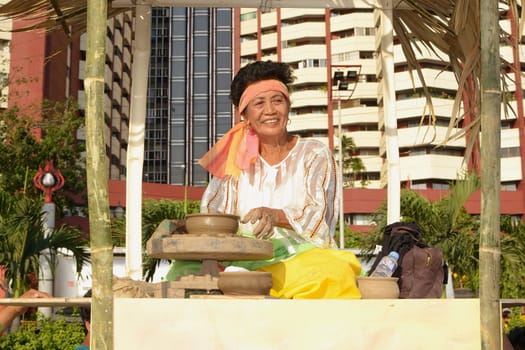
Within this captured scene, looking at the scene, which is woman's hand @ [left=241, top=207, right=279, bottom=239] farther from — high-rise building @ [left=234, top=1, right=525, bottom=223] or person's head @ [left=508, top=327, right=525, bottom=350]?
high-rise building @ [left=234, top=1, right=525, bottom=223]

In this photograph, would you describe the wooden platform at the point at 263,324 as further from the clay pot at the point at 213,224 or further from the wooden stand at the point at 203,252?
the clay pot at the point at 213,224

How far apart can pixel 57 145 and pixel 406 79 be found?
36269mm

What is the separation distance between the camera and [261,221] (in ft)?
15.5

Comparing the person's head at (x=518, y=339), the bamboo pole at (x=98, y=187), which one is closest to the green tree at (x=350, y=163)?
the person's head at (x=518, y=339)

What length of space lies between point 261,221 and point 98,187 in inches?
74.4

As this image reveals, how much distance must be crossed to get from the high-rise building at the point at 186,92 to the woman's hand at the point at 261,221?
6703 cm

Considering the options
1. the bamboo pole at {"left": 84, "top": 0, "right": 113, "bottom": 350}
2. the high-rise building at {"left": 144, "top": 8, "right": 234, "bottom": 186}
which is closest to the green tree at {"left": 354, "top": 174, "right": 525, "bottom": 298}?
the bamboo pole at {"left": 84, "top": 0, "right": 113, "bottom": 350}

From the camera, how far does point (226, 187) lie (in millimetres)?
5828

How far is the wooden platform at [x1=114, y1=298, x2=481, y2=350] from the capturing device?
3158mm

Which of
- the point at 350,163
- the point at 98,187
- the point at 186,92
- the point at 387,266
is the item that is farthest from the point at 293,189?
the point at 186,92

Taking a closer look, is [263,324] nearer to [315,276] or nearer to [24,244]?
[315,276]

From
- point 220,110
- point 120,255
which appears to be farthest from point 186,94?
point 120,255

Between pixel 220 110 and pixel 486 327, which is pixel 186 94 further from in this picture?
pixel 486 327

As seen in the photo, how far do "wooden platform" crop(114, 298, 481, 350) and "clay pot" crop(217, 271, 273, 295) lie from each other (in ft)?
1.83
